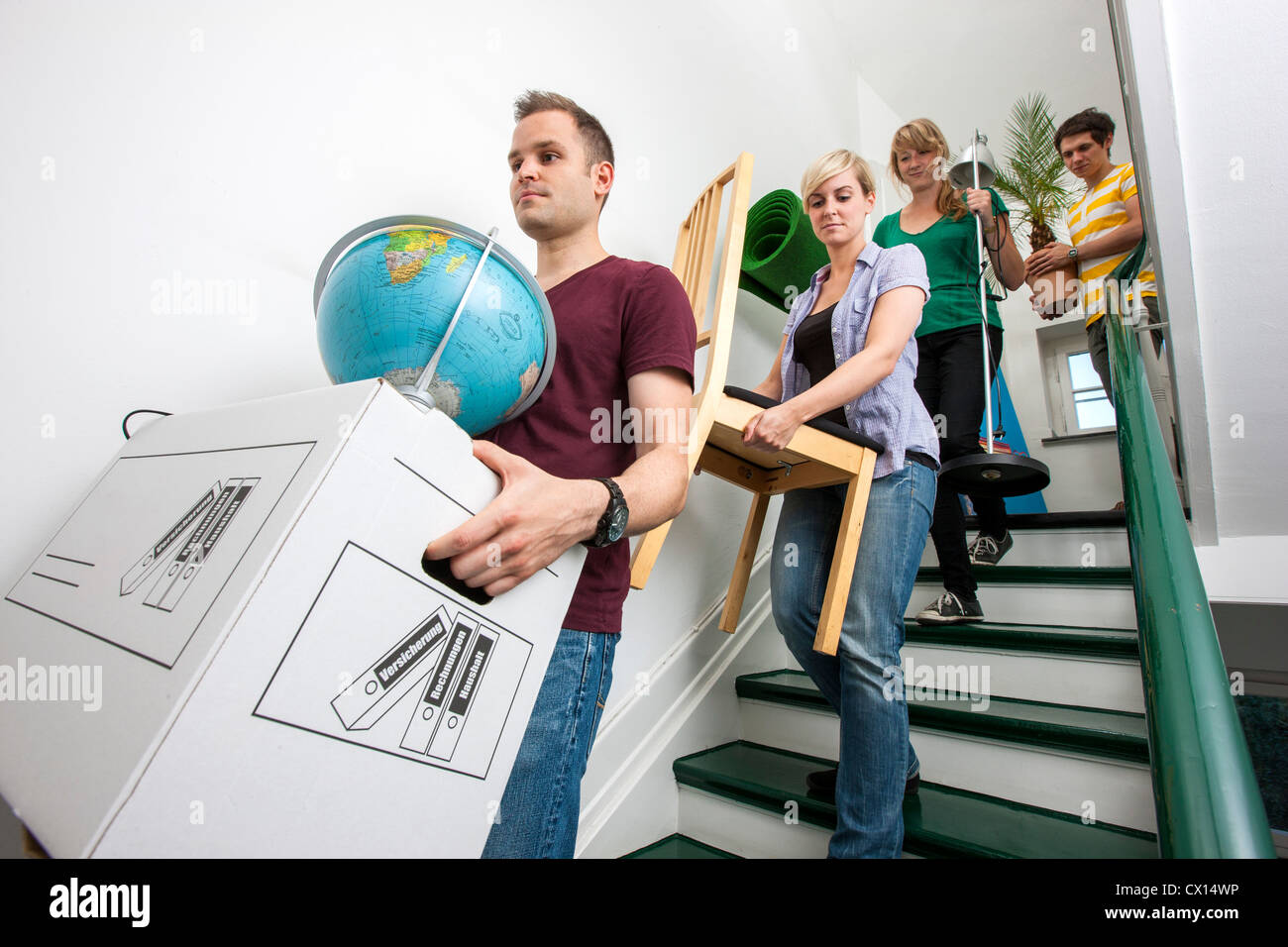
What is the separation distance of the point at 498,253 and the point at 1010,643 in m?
1.46

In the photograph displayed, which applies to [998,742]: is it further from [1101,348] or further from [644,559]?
[1101,348]

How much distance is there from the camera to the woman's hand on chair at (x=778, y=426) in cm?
116

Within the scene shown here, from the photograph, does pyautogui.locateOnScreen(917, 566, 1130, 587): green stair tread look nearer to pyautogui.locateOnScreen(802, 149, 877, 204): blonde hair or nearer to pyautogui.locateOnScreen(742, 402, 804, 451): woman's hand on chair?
pyautogui.locateOnScreen(742, 402, 804, 451): woman's hand on chair

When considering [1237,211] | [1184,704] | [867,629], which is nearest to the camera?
[1184,704]

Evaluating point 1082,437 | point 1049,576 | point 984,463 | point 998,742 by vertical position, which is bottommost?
point 998,742

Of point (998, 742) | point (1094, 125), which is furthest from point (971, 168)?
point (998, 742)

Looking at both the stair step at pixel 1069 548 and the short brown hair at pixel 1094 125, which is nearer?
the stair step at pixel 1069 548

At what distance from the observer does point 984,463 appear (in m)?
1.41

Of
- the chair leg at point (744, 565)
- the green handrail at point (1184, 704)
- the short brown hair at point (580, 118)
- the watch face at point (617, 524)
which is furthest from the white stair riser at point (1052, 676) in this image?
the short brown hair at point (580, 118)

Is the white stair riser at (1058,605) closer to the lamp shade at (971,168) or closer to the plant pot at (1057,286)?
the plant pot at (1057,286)

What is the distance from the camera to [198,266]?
87cm

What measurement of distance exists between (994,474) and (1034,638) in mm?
387

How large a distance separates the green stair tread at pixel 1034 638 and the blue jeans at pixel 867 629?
25 cm

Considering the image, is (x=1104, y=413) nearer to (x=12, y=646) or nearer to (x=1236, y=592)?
(x=1236, y=592)
